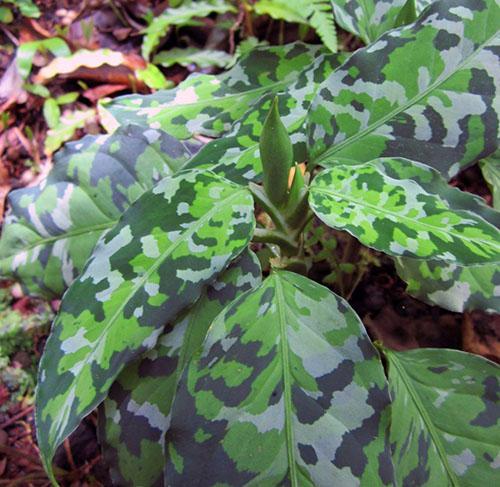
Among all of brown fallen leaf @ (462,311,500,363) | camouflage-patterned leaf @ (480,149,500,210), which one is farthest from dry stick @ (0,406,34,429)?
camouflage-patterned leaf @ (480,149,500,210)

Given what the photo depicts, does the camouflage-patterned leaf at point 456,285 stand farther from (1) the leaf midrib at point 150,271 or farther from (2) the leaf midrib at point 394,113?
(1) the leaf midrib at point 150,271

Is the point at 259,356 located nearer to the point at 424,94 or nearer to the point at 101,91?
the point at 424,94

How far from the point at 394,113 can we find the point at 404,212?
0.71 feet

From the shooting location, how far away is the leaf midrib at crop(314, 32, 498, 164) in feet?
2.58

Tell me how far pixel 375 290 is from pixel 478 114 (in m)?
0.50

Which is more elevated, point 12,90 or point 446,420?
point 12,90

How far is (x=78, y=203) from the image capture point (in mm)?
952


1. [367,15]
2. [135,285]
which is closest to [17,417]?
[135,285]

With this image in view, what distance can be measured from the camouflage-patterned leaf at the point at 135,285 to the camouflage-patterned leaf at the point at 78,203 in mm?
189

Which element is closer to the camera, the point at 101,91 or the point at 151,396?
the point at 151,396

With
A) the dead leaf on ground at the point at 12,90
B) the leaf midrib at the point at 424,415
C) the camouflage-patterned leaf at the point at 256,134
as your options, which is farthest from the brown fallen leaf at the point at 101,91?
the leaf midrib at the point at 424,415

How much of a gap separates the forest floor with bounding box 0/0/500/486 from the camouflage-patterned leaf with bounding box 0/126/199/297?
0.35 m

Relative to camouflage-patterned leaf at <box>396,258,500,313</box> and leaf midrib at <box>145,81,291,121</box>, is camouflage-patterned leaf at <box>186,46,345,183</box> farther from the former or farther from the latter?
camouflage-patterned leaf at <box>396,258,500,313</box>

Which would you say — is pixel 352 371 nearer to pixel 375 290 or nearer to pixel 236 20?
pixel 375 290
